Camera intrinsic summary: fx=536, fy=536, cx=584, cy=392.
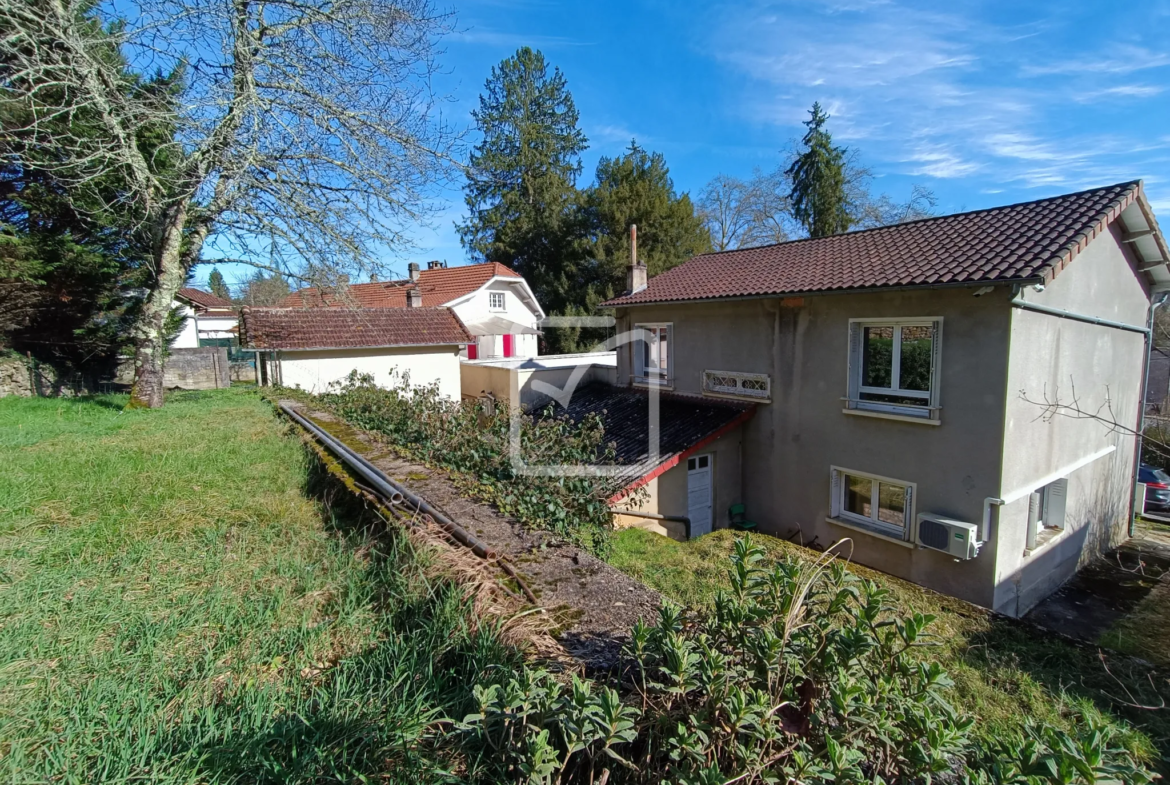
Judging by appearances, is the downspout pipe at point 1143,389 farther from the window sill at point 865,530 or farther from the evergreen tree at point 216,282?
the evergreen tree at point 216,282

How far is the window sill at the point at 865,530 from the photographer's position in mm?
11216

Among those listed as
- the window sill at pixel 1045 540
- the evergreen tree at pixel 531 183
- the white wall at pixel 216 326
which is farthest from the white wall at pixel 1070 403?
the white wall at pixel 216 326

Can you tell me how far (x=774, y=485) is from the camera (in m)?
13.8

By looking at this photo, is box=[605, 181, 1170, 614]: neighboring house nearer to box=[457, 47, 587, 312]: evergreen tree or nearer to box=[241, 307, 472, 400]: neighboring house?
box=[241, 307, 472, 400]: neighboring house

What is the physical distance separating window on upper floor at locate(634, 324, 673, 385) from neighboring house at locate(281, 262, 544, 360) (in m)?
12.0

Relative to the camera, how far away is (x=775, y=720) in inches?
66.9

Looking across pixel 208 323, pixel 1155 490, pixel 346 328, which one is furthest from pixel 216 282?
pixel 1155 490

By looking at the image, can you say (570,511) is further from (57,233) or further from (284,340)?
(57,233)

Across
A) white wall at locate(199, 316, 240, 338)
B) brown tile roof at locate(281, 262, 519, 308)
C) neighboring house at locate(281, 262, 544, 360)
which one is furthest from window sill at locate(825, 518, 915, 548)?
white wall at locate(199, 316, 240, 338)

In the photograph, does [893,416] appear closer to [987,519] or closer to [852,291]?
[987,519]

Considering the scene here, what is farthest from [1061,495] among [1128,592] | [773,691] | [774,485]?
[773,691]

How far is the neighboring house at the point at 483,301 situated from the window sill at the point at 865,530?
19764 millimetres

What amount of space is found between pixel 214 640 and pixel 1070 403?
1535 centimetres

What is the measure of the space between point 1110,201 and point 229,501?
51.2ft
